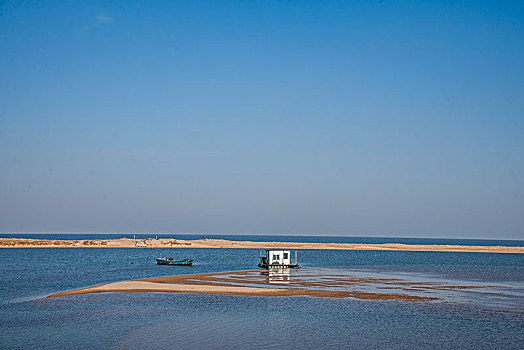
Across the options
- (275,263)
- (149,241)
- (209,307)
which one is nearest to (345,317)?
(209,307)

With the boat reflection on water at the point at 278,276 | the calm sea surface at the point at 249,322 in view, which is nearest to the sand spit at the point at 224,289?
the boat reflection on water at the point at 278,276

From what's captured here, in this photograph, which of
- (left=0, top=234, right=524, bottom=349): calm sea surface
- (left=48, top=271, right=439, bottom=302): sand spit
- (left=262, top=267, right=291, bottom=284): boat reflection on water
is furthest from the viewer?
(left=262, top=267, right=291, bottom=284): boat reflection on water

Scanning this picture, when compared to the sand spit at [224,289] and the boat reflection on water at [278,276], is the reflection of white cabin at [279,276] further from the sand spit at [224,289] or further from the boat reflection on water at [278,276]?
the sand spit at [224,289]

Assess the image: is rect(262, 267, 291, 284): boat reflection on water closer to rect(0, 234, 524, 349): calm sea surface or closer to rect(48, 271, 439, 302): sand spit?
rect(48, 271, 439, 302): sand spit

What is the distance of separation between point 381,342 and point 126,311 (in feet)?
63.2

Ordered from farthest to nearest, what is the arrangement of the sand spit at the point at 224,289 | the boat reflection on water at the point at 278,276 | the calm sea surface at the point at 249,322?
the boat reflection on water at the point at 278,276
the sand spit at the point at 224,289
the calm sea surface at the point at 249,322

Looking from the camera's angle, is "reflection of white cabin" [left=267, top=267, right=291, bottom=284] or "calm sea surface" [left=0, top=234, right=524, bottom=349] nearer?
"calm sea surface" [left=0, top=234, right=524, bottom=349]

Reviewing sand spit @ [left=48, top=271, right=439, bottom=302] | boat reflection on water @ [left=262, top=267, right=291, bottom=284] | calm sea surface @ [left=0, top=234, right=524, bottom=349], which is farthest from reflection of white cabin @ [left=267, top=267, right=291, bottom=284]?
calm sea surface @ [left=0, top=234, right=524, bottom=349]

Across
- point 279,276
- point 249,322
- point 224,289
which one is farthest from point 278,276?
point 249,322

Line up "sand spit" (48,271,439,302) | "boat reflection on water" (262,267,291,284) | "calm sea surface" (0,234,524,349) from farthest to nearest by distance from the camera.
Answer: "boat reflection on water" (262,267,291,284) < "sand spit" (48,271,439,302) < "calm sea surface" (0,234,524,349)

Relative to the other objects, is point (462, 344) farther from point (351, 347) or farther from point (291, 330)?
point (291, 330)

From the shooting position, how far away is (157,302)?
41188 millimetres

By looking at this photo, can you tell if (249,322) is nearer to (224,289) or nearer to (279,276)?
(224,289)

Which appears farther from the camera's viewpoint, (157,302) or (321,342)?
(157,302)
